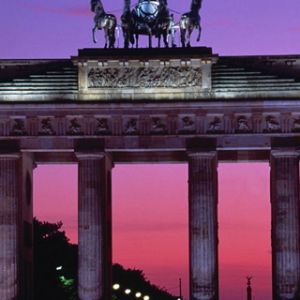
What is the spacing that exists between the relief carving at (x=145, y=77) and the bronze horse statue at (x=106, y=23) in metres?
2.12

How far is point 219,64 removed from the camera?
342 ft

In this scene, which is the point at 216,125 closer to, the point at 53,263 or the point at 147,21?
the point at 147,21

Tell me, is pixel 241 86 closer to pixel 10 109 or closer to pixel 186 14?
pixel 186 14

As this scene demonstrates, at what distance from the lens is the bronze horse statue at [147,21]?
104375 millimetres

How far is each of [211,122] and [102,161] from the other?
7.70 metres

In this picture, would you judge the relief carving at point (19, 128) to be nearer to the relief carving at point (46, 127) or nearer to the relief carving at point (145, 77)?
the relief carving at point (46, 127)

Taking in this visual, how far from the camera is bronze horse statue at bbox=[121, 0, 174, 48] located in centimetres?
10438

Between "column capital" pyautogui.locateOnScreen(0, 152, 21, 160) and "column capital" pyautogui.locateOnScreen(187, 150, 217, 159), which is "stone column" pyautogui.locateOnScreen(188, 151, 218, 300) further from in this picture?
"column capital" pyautogui.locateOnScreen(0, 152, 21, 160)

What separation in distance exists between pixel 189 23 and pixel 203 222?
13416mm

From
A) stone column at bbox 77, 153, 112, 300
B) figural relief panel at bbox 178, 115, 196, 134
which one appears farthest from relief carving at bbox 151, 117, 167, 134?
stone column at bbox 77, 153, 112, 300

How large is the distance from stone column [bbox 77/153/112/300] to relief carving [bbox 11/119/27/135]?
404 centimetres

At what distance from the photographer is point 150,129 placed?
103 meters

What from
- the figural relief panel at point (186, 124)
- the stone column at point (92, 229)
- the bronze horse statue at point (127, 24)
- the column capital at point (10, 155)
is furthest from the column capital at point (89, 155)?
the bronze horse statue at point (127, 24)

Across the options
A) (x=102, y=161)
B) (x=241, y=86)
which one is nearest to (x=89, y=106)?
(x=102, y=161)
